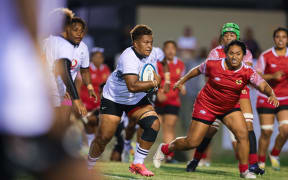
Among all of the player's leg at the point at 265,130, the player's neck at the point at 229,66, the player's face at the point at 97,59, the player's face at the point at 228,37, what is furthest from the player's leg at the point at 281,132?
the player's face at the point at 97,59

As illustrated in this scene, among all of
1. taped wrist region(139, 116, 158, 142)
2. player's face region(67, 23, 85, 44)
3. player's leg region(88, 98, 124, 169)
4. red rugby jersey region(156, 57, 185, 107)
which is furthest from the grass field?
red rugby jersey region(156, 57, 185, 107)

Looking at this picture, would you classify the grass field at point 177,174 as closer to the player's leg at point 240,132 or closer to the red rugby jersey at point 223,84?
the player's leg at point 240,132

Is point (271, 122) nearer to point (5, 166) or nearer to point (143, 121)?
point (143, 121)

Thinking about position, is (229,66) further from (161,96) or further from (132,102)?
(161,96)

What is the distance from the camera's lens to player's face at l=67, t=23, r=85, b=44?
26.4 feet

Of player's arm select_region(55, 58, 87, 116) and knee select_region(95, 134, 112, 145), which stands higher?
player's arm select_region(55, 58, 87, 116)

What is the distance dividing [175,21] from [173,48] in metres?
6.70

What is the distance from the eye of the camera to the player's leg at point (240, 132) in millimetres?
8234

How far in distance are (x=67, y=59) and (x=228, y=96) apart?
2154mm

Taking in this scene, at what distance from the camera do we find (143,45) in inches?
292

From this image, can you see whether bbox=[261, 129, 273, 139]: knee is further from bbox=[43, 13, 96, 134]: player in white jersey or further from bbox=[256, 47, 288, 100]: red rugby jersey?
bbox=[43, 13, 96, 134]: player in white jersey

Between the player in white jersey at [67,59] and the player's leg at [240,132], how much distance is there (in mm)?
1931

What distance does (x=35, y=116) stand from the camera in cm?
314

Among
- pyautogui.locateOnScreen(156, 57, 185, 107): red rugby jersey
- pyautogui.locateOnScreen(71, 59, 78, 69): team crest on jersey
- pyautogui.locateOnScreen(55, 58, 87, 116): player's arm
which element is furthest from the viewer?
pyautogui.locateOnScreen(156, 57, 185, 107): red rugby jersey
